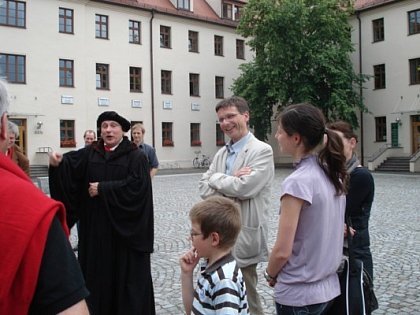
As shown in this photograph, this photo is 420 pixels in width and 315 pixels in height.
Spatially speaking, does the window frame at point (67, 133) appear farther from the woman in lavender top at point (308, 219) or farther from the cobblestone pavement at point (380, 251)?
the woman in lavender top at point (308, 219)

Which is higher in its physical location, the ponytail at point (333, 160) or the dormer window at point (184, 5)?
the dormer window at point (184, 5)

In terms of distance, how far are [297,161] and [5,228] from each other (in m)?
1.72

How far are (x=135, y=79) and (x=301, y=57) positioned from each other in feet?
36.6

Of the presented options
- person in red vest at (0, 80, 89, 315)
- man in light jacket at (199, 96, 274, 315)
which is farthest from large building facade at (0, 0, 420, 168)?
person in red vest at (0, 80, 89, 315)

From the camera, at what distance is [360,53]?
36500 millimetres

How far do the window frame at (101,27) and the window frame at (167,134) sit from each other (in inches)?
279

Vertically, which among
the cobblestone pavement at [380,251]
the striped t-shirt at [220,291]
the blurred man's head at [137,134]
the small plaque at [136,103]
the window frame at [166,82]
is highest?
the window frame at [166,82]

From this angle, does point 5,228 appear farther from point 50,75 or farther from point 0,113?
point 50,75

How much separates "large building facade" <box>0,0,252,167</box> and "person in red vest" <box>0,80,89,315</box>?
27.8m

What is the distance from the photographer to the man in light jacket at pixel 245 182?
373cm

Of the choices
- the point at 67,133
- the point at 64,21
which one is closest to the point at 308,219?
the point at 67,133

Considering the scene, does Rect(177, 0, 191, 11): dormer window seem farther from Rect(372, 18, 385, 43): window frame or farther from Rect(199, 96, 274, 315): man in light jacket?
Rect(199, 96, 274, 315): man in light jacket

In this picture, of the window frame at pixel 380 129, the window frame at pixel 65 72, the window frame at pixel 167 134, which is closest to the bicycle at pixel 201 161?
the window frame at pixel 167 134

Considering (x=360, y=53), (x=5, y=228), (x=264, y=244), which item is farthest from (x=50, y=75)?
(x=5, y=228)
